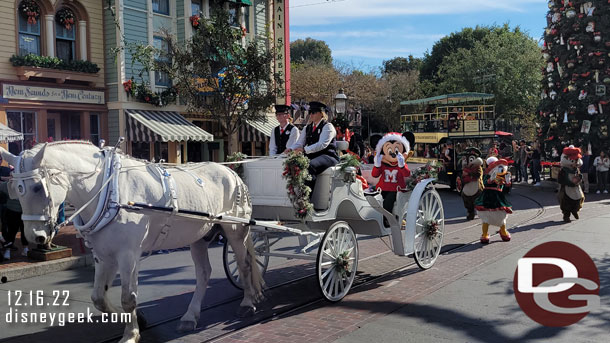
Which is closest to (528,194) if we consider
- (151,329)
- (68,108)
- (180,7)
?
(180,7)

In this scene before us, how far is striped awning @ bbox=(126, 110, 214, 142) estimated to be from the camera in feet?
67.6

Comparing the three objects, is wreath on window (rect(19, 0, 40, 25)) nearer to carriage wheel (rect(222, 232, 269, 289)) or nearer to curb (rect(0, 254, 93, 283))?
curb (rect(0, 254, 93, 283))

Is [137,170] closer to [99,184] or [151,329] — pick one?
[99,184]

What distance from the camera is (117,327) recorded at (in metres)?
6.30

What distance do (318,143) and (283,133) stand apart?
1.11 m

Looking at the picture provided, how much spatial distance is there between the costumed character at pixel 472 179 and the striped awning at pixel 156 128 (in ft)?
35.7

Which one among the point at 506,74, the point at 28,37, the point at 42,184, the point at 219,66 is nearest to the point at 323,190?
the point at 42,184

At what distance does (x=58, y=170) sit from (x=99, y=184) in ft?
1.37

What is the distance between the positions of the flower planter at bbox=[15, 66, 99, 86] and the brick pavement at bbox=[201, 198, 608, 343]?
1411 centimetres

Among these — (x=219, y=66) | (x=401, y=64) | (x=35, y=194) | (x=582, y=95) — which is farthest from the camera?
(x=401, y=64)

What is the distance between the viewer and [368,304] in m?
7.16

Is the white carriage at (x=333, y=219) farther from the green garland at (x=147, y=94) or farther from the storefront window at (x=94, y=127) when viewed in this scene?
the storefront window at (x=94, y=127)

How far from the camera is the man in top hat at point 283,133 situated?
8.26 metres

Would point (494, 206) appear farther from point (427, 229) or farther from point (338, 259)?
point (338, 259)
